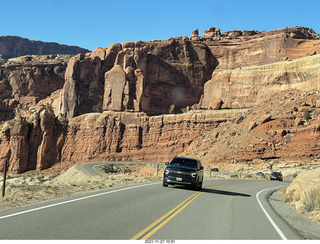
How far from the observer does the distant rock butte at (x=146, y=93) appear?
79250mm

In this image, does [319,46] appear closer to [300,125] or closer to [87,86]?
[300,125]

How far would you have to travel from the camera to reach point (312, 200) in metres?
14.9

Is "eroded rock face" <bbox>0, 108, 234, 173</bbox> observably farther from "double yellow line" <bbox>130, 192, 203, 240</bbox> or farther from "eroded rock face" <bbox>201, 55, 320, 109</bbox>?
"double yellow line" <bbox>130, 192, 203, 240</bbox>

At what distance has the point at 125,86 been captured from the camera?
8919 cm

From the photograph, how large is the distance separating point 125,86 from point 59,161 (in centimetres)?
2498

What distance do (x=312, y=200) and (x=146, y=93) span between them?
77.7 m

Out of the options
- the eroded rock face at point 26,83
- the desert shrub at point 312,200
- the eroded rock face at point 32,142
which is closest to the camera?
Answer: the desert shrub at point 312,200

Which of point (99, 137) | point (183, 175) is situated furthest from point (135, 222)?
point (99, 137)

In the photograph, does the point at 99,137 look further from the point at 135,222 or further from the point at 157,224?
the point at 157,224

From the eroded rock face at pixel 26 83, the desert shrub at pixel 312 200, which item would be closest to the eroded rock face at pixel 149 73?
the eroded rock face at pixel 26 83

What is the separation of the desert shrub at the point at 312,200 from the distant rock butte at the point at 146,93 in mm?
45792

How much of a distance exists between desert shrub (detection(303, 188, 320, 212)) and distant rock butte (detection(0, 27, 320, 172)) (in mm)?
45792

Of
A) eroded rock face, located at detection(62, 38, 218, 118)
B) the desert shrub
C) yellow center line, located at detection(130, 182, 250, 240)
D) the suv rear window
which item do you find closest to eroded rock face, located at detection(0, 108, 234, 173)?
eroded rock face, located at detection(62, 38, 218, 118)

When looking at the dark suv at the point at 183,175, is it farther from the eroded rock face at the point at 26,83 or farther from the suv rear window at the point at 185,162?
the eroded rock face at the point at 26,83
